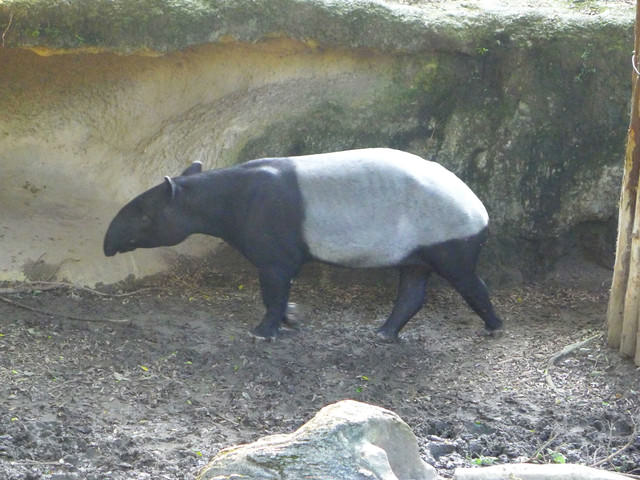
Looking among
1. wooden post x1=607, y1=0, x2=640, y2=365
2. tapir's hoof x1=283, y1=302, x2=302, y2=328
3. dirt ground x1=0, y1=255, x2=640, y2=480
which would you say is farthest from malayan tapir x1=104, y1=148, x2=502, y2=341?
wooden post x1=607, y1=0, x2=640, y2=365

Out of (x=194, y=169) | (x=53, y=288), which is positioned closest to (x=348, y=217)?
(x=194, y=169)

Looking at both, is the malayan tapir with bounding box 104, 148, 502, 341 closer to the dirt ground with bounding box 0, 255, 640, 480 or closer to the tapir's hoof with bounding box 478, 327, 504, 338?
the tapir's hoof with bounding box 478, 327, 504, 338

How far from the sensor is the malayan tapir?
25.5 feet

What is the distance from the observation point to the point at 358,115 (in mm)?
9016

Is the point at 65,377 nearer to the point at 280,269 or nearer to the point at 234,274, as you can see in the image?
the point at 280,269

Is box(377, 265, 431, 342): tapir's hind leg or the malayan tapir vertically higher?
the malayan tapir

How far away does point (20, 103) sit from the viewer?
29.8ft

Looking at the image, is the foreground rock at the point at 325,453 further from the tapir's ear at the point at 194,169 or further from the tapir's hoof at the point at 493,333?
the tapir's ear at the point at 194,169

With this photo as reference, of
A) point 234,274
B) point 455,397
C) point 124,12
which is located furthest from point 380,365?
point 124,12

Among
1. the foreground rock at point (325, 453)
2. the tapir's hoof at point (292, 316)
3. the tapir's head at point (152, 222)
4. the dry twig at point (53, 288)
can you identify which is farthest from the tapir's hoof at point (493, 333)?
the foreground rock at point (325, 453)

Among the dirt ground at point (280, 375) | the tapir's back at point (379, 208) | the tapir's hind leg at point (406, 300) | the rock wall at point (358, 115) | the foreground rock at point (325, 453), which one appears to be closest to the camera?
the foreground rock at point (325, 453)

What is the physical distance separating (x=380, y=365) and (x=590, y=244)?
9.38 feet

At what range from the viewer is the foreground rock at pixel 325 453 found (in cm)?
423

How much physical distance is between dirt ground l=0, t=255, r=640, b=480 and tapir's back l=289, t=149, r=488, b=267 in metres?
0.75
